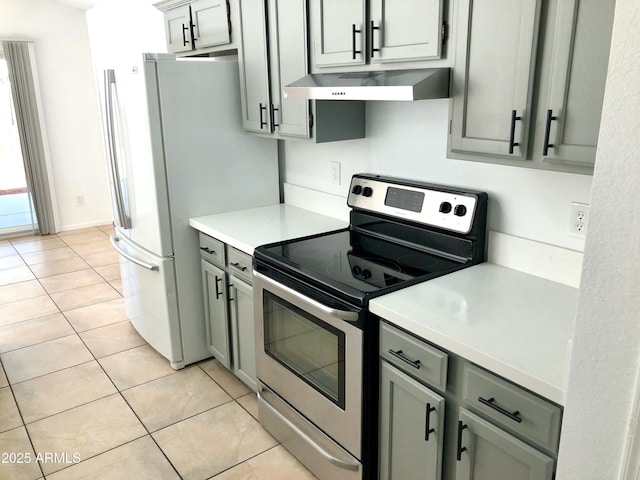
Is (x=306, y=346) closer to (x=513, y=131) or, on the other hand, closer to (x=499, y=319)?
(x=499, y=319)

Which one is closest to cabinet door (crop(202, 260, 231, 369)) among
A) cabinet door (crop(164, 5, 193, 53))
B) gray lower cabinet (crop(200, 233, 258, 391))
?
gray lower cabinet (crop(200, 233, 258, 391))

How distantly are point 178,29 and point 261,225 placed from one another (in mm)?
1365

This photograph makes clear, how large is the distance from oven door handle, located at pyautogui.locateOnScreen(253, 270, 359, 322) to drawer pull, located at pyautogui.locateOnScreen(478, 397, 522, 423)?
0.50 m

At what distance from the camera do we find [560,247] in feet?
6.12

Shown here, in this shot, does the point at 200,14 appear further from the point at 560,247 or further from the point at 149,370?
the point at 560,247

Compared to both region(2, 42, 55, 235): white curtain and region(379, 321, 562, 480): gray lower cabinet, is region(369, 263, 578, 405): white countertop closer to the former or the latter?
region(379, 321, 562, 480): gray lower cabinet

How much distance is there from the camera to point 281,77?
2547 mm

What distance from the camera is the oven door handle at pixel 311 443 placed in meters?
1.94

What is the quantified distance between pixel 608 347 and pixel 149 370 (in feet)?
8.73

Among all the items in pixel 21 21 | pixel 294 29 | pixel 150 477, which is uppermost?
pixel 21 21

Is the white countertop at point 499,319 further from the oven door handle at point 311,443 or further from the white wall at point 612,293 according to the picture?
the oven door handle at point 311,443

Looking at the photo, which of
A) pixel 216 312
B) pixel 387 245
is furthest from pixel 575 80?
pixel 216 312

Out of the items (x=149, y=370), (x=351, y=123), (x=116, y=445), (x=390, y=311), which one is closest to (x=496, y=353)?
(x=390, y=311)

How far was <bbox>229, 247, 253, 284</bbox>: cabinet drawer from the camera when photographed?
251 centimetres
